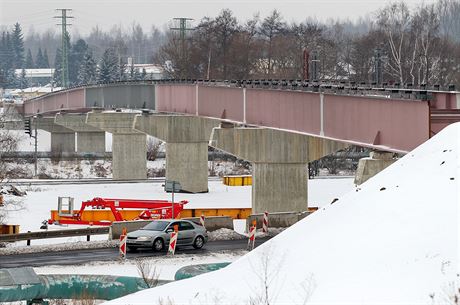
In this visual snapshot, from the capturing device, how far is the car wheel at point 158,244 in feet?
134

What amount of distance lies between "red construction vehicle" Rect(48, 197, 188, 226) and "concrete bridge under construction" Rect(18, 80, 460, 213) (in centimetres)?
431

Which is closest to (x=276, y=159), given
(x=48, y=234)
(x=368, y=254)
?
(x=48, y=234)

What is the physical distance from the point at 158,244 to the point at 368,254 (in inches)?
761

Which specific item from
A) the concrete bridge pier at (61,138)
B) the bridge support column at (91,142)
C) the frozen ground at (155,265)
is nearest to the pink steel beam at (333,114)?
the frozen ground at (155,265)

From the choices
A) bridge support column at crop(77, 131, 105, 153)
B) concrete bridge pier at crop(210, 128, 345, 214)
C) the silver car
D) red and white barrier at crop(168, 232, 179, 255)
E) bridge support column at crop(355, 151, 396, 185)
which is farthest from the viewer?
bridge support column at crop(77, 131, 105, 153)

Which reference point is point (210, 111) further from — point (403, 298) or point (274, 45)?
point (274, 45)

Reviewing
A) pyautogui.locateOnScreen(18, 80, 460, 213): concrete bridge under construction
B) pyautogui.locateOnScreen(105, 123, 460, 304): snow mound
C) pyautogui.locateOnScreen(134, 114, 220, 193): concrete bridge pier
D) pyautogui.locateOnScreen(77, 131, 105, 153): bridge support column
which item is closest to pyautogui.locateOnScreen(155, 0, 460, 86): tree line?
pyautogui.locateOnScreen(77, 131, 105, 153): bridge support column

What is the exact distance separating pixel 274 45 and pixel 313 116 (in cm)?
10267

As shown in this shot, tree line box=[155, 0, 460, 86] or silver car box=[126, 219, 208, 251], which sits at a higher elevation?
tree line box=[155, 0, 460, 86]

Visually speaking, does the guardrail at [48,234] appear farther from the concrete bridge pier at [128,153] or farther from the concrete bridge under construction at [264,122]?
the concrete bridge pier at [128,153]

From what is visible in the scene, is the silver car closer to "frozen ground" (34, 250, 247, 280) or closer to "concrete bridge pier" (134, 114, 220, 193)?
"frozen ground" (34, 250, 247, 280)

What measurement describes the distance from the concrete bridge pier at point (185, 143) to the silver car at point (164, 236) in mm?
31043

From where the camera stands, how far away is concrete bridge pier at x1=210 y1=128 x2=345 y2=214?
54625mm

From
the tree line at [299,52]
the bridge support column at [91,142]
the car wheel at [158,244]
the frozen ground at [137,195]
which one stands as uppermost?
the tree line at [299,52]
